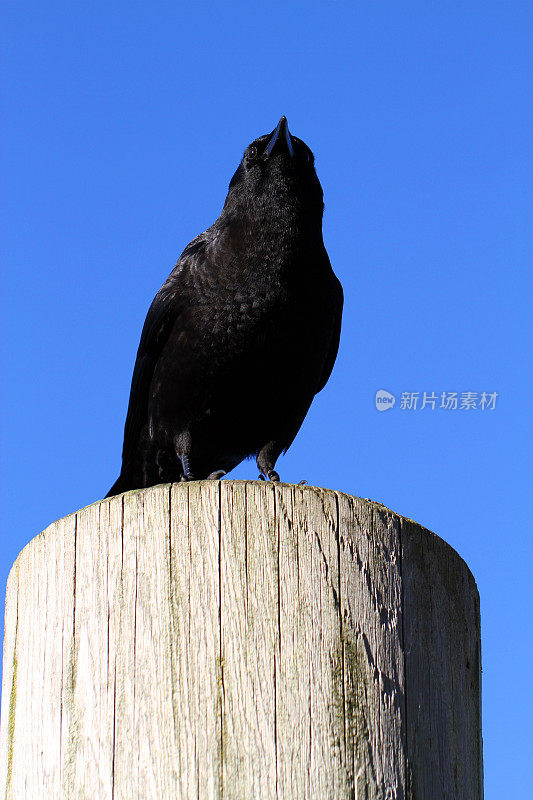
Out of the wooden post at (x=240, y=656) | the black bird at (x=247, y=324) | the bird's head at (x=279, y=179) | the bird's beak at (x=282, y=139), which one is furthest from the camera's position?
the bird's beak at (x=282, y=139)

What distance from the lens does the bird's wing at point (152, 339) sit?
4422mm

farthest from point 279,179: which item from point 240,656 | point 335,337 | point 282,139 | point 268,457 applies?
point 240,656

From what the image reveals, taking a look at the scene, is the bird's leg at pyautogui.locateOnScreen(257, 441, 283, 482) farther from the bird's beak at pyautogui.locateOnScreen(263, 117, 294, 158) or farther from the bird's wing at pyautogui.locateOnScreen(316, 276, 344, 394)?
the bird's beak at pyautogui.locateOnScreen(263, 117, 294, 158)

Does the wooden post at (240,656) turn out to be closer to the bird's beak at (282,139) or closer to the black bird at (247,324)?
the black bird at (247,324)

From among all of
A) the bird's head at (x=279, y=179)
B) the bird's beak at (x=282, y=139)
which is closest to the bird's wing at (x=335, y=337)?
Answer: the bird's head at (x=279, y=179)

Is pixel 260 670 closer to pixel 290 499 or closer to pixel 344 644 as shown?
pixel 344 644

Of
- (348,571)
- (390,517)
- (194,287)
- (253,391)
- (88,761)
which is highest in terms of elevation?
(194,287)

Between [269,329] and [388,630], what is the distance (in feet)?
7.33

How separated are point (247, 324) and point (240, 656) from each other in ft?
7.63

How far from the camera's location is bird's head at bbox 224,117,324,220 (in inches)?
171

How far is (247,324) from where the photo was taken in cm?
409

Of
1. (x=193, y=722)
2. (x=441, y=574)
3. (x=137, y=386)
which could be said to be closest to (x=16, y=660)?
(x=193, y=722)

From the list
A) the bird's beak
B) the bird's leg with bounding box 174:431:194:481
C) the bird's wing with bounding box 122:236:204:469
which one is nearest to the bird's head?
the bird's beak

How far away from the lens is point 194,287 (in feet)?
14.1
